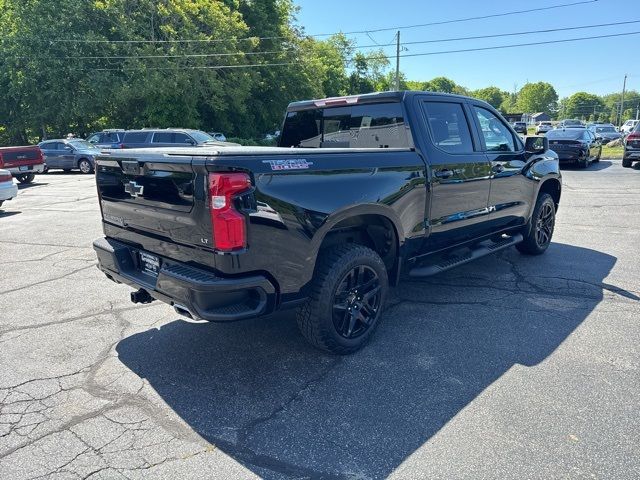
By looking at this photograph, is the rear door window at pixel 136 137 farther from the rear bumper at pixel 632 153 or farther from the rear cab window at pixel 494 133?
the rear bumper at pixel 632 153

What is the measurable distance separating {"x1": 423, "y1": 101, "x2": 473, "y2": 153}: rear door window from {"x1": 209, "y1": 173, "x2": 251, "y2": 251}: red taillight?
2228 mm

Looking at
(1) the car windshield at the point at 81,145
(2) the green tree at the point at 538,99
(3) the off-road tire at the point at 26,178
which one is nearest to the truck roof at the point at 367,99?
(3) the off-road tire at the point at 26,178

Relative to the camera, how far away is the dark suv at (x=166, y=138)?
17094 mm

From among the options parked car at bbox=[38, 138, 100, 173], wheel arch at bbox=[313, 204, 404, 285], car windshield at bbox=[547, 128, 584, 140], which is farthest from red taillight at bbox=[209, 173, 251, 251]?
parked car at bbox=[38, 138, 100, 173]

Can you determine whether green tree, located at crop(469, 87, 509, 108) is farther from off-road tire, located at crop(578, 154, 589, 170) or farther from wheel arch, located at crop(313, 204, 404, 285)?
wheel arch, located at crop(313, 204, 404, 285)

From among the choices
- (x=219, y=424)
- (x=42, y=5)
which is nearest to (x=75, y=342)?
(x=219, y=424)

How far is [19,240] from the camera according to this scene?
25.8 feet

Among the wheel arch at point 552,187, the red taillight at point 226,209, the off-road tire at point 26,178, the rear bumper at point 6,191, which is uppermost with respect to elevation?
the red taillight at point 226,209

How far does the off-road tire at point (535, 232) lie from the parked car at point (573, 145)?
13206 millimetres

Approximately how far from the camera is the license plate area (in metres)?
3.40

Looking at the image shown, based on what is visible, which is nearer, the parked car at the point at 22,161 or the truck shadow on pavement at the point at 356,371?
the truck shadow on pavement at the point at 356,371

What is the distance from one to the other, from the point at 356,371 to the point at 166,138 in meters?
16.4

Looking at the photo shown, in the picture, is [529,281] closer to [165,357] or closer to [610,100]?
[165,357]

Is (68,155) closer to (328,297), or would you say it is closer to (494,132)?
(494,132)
